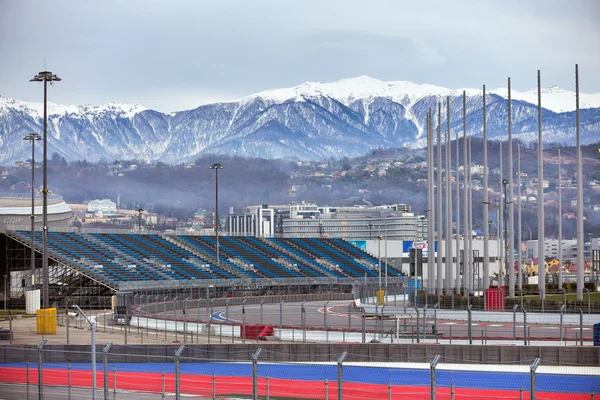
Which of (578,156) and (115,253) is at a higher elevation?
(578,156)

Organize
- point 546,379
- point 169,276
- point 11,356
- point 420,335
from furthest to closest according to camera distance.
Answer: point 169,276 < point 420,335 < point 11,356 < point 546,379

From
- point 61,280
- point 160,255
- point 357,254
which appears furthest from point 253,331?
point 357,254

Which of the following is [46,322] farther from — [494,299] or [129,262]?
[129,262]

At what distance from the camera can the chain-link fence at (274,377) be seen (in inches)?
1201

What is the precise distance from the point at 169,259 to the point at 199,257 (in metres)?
5.15

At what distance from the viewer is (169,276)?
90062mm

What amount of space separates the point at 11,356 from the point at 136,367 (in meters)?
4.90

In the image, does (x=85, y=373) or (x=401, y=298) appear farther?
(x=401, y=298)

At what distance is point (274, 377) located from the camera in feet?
118

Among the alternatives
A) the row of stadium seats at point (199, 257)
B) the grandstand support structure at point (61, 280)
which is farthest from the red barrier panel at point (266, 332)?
the row of stadium seats at point (199, 257)

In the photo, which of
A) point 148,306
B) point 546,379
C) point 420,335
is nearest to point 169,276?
point 148,306

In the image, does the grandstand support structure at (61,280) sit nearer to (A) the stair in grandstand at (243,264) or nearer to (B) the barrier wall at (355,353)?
(A) the stair in grandstand at (243,264)

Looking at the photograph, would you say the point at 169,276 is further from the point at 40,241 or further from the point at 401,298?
the point at 401,298

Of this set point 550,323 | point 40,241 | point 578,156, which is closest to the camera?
point 550,323
